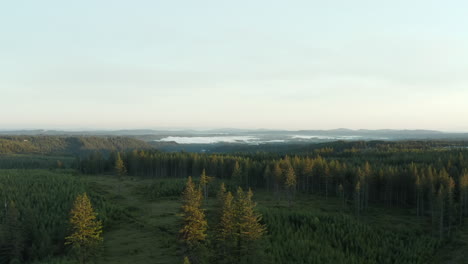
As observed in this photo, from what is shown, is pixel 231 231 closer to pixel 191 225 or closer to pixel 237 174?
pixel 191 225

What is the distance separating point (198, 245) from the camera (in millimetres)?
38438

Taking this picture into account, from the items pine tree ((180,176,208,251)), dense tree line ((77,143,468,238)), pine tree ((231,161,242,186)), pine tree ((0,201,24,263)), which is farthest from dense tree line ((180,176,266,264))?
pine tree ((231,161,242,186))

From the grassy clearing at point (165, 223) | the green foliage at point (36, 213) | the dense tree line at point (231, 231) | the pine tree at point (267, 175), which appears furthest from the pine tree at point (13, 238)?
the pine tree at point (267, 175)

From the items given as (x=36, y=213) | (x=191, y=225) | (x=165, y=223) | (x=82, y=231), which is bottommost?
(x=165, y=223)

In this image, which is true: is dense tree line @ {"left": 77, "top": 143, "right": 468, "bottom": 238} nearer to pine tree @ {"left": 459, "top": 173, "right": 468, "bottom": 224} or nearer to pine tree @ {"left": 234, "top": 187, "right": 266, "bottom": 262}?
pine tree @ {"left": 459, "top": 173, "right": 468, "bottom": 224}

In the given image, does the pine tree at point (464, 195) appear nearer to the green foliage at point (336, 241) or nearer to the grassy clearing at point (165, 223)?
the grassy clearing at point (165, 223)

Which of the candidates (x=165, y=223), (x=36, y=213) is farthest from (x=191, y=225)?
(x=36, y=213)

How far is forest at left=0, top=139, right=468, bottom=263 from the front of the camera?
128ft

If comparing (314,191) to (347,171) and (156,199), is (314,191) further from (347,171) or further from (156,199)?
(156,199)

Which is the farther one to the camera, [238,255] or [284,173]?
[284,173]

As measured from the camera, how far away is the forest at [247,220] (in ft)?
128

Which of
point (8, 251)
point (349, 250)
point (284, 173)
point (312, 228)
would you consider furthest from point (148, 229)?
point (284, 173)

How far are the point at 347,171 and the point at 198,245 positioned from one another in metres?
78.2

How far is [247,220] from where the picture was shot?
36.8 meters
